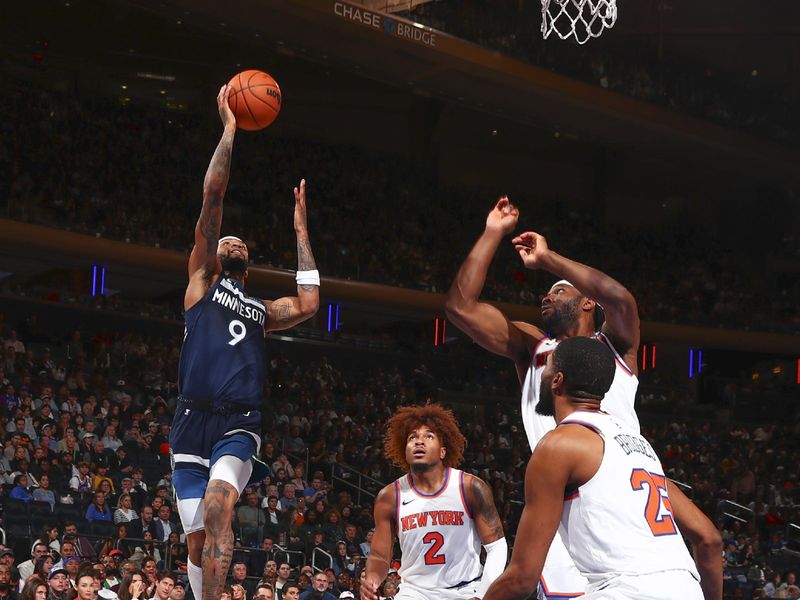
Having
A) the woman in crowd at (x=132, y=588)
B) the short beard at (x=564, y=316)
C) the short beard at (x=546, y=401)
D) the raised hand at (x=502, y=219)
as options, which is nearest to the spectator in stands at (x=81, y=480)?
the woman in crowd at (x=132, y=588)

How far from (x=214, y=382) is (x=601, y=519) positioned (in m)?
3.29

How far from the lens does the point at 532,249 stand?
574 cm

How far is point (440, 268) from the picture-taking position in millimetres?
27281

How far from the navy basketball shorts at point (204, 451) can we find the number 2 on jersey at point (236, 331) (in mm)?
436

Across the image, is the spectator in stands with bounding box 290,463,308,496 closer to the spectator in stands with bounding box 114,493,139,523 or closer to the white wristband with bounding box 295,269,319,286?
the spectator in stands with bounding box 114,493,139,523

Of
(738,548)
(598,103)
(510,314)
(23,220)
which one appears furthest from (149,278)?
(738,548)

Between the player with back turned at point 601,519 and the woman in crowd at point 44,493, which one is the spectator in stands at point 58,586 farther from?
the player with back turned at point 601,519

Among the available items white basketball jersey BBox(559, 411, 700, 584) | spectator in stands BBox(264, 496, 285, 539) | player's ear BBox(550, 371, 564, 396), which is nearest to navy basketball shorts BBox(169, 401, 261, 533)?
Answer: player's ear BBox(550, 371, 564, 396)

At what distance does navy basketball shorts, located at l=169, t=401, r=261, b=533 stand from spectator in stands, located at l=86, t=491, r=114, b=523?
26.5 ft

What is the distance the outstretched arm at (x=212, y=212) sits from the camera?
21.9ft

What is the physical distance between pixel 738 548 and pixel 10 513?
44.3ft

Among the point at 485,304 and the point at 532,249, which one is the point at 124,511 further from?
the point at 532,249

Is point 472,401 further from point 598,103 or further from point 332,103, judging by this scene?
point 332,103

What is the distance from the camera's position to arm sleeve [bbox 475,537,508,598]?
7.00 m
